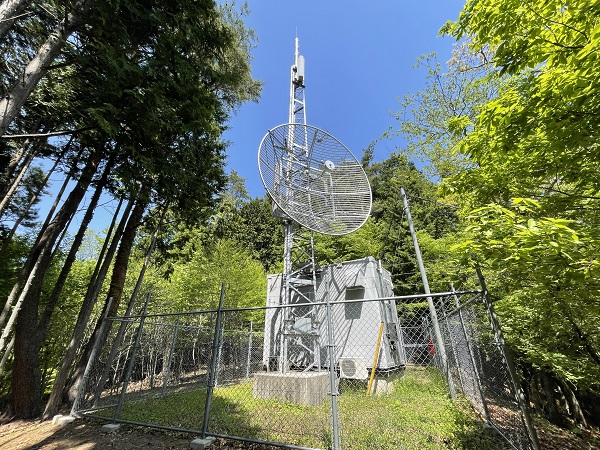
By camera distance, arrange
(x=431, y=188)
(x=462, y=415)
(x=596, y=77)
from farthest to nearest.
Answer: (x=431, y=188) → (x=462, y=415) → (x=596, y=77)

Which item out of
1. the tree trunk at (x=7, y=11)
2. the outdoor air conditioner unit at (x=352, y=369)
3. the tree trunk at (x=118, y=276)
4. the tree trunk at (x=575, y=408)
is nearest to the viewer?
the tree trunk at (x=7, y=11)

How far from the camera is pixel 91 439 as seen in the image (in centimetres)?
369

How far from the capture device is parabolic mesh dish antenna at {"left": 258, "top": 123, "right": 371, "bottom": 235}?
633 cm

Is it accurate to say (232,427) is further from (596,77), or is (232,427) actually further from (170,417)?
(596,77)

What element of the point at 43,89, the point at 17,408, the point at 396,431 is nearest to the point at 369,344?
the point at 396,431

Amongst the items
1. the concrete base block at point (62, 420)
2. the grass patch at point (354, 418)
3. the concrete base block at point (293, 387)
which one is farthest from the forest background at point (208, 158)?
the concrete base block at point (293, 387)

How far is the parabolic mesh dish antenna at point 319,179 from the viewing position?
6.33 m

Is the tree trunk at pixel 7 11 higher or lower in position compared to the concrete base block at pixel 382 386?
higher

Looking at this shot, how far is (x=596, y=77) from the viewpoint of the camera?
5.30ft

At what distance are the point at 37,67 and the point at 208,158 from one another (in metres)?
3.15

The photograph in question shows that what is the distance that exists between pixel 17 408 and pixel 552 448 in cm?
885

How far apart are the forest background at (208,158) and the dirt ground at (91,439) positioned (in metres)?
0.79

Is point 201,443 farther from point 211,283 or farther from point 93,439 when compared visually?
point 211,283

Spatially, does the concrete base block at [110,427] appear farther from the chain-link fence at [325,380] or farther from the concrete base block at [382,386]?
the concrete base block at [382,386]
